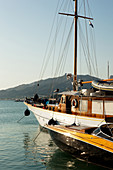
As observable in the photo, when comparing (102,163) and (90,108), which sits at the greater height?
(90,108)

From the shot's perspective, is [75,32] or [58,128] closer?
[58,128]

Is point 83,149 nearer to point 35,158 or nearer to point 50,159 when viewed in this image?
point 50,159

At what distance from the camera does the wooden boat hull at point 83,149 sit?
1089 centimetres

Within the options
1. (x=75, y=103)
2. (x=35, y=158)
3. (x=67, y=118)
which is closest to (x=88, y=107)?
(x=75, y=103)

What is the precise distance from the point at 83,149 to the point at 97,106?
5.88m

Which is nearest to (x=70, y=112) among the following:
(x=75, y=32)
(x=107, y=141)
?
(x=107, y=141)

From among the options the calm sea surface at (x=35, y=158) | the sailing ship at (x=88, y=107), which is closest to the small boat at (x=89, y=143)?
the calm sea surface at (x=35, y=158)

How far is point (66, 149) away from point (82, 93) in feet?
22.7

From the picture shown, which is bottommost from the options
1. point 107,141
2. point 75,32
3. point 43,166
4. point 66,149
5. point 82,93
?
point 43,166

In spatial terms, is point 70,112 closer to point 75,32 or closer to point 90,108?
Result: point 90,108

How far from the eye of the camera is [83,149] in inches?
472

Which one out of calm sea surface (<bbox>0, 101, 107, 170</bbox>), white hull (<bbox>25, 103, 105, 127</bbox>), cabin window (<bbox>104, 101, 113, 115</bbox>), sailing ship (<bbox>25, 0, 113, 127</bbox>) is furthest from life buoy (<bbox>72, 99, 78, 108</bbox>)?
calm sea surface (<bbox>0, 101, 107, 170</bbox>)

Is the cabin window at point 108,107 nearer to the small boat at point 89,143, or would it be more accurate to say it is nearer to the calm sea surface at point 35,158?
the small boat at point 89,143

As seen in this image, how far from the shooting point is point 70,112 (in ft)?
65.8
